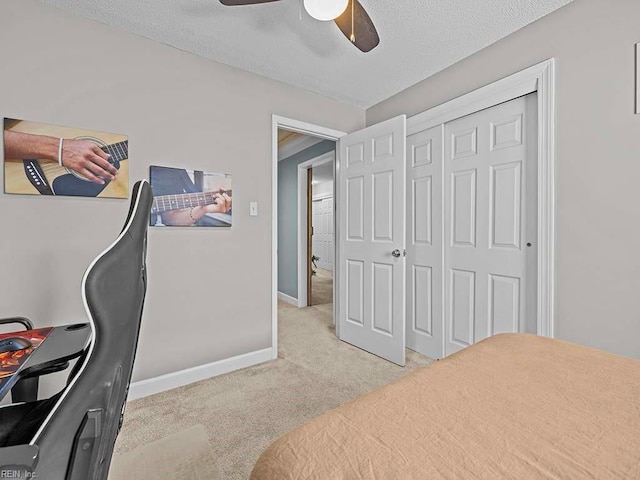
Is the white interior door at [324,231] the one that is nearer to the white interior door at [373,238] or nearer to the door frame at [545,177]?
the white interior door at [373,238]

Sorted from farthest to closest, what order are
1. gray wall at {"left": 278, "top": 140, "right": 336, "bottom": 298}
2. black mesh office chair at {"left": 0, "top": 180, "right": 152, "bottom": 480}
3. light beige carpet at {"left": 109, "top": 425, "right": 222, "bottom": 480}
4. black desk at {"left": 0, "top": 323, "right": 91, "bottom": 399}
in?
gray wall at {"left": 278, "top": 140, "right": 336, "bottom": 298}
light beige carpet at {"left": 109, "top": 425, "right": 222, "bottom": 480}
black desk at {"left": 0, "top": 323, "right": 91, "bottom": 399}
black mesh office chair at {"left": 0, "top": 180, "right": 152, "bottom": 480}

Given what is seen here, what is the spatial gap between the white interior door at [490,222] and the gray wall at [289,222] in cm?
256

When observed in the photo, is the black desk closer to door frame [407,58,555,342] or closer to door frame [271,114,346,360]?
door frame [271,114,346,360]

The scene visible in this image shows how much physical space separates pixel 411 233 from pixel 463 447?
2.37 meters

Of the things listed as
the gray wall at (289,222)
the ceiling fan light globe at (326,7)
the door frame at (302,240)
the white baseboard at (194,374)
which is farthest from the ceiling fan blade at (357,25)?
the door frame at (302,240)

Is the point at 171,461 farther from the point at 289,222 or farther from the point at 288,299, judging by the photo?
the point at 289,222

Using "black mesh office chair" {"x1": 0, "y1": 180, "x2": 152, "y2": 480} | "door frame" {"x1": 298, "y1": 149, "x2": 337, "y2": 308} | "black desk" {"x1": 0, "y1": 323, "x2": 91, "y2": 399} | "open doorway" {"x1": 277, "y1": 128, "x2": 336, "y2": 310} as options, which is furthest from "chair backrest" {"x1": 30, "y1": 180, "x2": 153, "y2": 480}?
"door frame" {"x1": 298, "y1": 149, "x2": 337, "y2": 308}

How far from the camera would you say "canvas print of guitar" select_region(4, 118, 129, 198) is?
68.4 inches

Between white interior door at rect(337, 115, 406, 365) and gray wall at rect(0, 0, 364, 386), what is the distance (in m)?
0.61

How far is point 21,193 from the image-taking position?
1748mm

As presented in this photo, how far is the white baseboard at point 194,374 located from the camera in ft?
6.98

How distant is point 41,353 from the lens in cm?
110

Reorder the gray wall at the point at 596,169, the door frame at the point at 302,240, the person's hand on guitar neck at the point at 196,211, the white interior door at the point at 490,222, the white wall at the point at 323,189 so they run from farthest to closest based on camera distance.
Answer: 1. the white wall at the point at 323,189
2. the door frame at the point at 302,240
3. the person's hand on guitar neck at the point at 196,211
4. the white interior door at the point at 490,222
5. the gray wall at the point at 596,169

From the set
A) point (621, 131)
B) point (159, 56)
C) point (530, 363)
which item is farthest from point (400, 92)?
point (530, 363)
